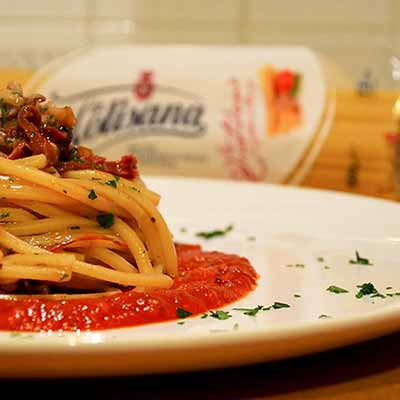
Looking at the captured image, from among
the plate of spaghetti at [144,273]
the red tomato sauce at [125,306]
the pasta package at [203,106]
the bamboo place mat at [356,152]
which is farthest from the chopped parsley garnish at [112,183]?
the bamboo place mat at [356,152]

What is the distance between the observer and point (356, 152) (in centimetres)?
552

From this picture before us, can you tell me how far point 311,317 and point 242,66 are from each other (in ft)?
11.4

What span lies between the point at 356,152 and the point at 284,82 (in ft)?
2.19

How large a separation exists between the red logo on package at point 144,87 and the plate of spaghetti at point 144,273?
2031 mm

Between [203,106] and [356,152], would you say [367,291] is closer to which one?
[203,106]

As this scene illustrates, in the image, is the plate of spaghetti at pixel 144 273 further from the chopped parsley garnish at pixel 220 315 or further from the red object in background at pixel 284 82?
the red object in background at pixel 284 82

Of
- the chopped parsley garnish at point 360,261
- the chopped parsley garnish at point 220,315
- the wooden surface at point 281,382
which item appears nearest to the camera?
the wooden surface at point 281,382

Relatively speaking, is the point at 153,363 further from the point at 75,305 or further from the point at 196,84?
the point at 196,84

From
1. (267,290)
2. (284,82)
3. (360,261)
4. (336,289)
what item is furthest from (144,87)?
(336,289)

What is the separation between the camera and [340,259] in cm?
289

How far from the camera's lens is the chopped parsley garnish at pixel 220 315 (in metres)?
2.11

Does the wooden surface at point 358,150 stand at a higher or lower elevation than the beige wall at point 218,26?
lower

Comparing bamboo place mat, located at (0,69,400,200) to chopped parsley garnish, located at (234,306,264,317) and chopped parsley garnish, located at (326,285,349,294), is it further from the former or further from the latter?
chopped parsley garnish, located at (234,306,264,317)

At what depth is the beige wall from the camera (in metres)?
6.90
